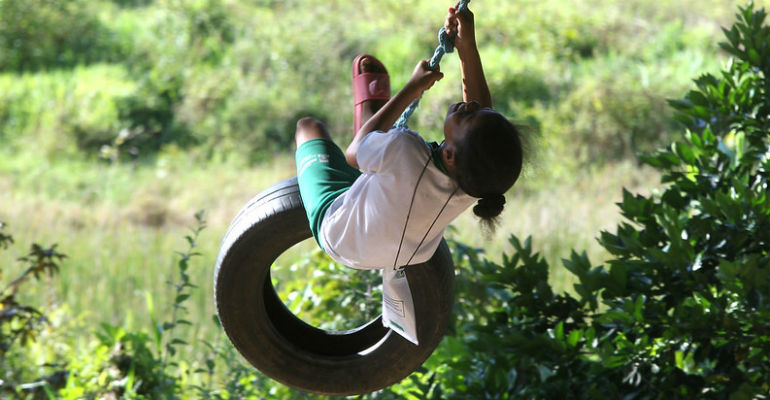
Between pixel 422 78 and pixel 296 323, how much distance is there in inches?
41.1

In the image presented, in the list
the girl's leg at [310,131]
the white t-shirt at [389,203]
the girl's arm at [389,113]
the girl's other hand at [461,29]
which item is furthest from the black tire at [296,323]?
the girl's other hand at [461,29]

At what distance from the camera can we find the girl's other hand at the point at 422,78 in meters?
2.30

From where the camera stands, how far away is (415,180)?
86.5 inches

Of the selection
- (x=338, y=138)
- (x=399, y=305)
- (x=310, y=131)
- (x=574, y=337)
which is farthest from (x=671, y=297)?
(x=338, y=138)

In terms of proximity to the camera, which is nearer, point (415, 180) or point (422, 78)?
point (415, 180)

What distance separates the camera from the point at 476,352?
12.5 ft

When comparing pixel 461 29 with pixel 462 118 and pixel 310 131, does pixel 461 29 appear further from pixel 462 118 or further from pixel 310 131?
pixel 310 131

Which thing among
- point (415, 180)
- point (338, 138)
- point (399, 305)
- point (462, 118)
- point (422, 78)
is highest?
point (338, 138)

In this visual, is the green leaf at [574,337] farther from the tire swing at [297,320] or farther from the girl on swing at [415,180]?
the girl on swing at [415,180]

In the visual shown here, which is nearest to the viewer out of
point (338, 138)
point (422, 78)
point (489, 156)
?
point (489, 156)

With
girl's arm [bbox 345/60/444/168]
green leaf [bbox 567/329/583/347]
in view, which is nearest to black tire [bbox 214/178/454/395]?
girl's arm [bbox 345/60/444/168]

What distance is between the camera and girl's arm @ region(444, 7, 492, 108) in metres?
2.44

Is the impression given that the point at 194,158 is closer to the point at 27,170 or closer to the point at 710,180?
the point at 27,170

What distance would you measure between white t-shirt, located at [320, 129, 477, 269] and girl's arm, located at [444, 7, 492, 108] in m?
0.29
